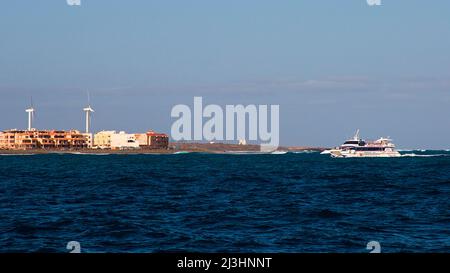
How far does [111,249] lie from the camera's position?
90.1 feet

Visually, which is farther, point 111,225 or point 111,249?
point 111,225

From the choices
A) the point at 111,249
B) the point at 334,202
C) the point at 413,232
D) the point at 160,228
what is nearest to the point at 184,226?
the point at 160,228

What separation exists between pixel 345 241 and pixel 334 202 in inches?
816

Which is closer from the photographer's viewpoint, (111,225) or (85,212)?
(111,225)
